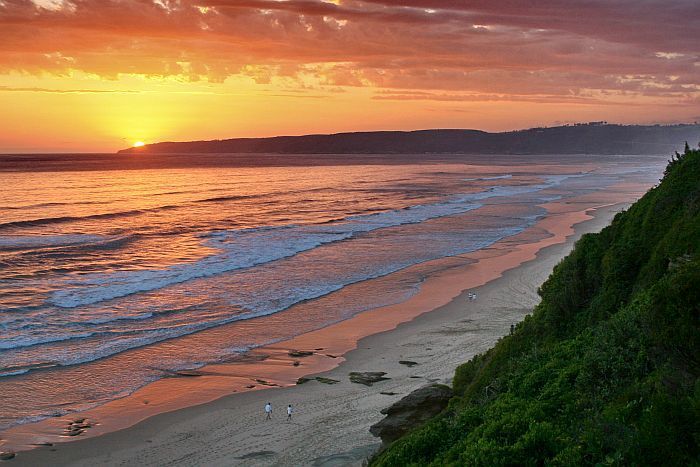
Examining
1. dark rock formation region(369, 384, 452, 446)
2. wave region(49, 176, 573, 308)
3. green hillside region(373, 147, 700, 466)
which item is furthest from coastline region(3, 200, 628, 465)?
wave region(49, 176, 573, 308)

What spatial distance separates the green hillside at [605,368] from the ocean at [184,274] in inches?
351

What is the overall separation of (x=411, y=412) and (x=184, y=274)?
1880 cm

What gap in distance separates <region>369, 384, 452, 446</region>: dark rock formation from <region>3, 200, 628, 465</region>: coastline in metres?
0.74

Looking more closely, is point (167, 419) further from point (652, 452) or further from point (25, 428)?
point (652, 452)

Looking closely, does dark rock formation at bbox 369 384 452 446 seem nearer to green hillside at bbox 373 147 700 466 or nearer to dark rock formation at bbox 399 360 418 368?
green hillside at bbox 373 147 700 466

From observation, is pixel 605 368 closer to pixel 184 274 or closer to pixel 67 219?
pixel 184 274

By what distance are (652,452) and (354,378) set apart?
1048 cm

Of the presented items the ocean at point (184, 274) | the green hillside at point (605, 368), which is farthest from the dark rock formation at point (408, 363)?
the green hillside at point (605, 368)

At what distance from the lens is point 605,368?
8.04 meters

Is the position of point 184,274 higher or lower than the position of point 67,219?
lower

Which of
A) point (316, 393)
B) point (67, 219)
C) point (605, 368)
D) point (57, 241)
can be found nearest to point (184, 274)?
point (57, 241)

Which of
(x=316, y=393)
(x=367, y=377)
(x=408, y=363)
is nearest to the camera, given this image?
(x=316, y=393)

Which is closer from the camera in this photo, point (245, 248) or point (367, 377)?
point (367, 377)

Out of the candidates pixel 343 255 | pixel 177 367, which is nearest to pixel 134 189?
pixel 343 255
